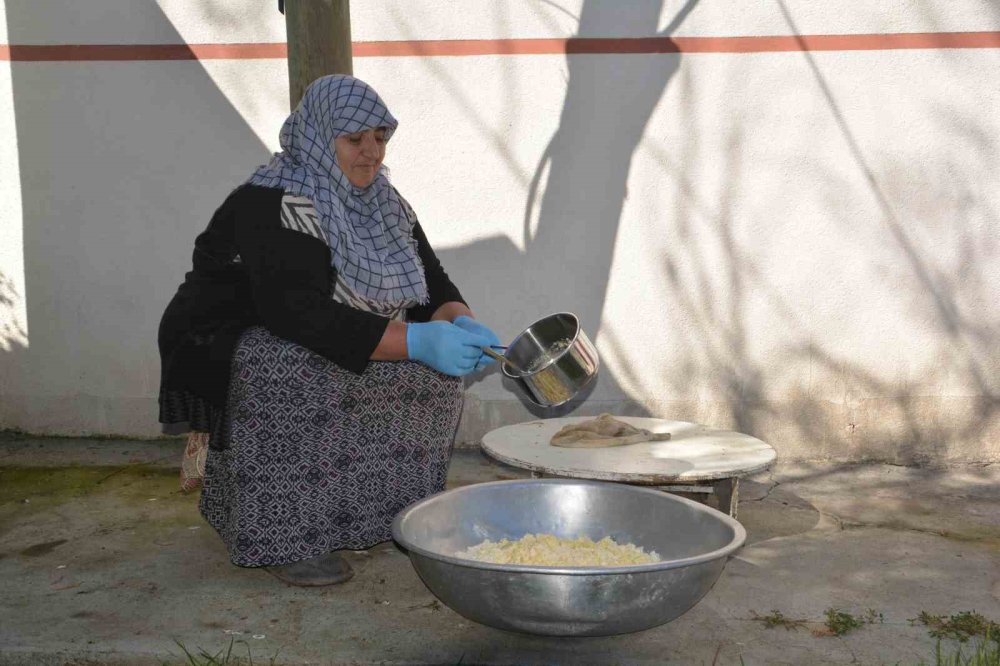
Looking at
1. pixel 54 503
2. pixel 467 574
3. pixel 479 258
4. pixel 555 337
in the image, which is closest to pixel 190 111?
pixel 479 258

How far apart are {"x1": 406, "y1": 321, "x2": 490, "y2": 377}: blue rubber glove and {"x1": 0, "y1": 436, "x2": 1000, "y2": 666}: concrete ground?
27.7 inches

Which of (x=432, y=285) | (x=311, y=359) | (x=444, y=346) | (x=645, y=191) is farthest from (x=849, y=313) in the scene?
(x=311, y=359)

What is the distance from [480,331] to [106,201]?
8.47ft

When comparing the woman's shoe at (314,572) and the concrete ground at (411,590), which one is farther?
the woman's shoe at (314,572)

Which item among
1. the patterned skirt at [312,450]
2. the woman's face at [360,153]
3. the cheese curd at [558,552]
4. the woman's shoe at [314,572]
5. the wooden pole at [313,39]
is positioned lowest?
the woman's shoe at [314,572]

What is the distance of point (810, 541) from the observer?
3.66 m

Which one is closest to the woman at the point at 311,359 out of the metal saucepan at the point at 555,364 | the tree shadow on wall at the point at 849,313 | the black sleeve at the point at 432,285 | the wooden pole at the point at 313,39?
the metal saucepan at the point at 555,364

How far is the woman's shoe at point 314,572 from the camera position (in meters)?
3.18

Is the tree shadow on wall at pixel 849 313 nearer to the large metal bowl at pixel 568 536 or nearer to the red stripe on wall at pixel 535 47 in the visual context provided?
the red stripe on wall at pixel 535 47

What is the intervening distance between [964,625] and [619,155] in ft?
8.66

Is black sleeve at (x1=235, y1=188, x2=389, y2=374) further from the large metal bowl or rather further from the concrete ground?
the concrete ground

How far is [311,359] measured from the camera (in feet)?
10.2

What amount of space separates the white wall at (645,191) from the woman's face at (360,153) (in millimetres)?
1587

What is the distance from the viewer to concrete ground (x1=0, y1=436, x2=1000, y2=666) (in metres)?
2.74
